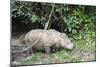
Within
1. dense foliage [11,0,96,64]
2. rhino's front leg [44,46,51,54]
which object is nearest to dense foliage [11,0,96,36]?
dense foliage [11,0,96,64]

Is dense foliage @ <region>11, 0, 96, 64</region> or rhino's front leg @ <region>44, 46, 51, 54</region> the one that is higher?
dense foliage @ <region>11, 0, 96, 64</region>

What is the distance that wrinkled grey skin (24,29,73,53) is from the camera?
2238 mm

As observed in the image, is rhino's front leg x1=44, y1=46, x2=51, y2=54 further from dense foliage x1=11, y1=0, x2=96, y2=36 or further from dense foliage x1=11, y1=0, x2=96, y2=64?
dense foliage x1=11, y1=0, x2=96, y2=36

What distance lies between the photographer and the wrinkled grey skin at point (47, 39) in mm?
2238

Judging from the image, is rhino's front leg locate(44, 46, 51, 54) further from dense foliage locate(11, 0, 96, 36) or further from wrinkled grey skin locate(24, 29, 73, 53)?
dense foliage locate(11, 0, 96, 36)

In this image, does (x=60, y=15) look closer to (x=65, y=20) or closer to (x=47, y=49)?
(x=65, y=20)

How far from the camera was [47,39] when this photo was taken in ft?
7.51

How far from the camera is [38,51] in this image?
7.43 ft

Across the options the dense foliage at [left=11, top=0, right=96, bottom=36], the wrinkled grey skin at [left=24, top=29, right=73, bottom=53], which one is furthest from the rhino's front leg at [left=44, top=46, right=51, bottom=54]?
the dense foliage at [left=11, top=0, right=96, bottom=36]

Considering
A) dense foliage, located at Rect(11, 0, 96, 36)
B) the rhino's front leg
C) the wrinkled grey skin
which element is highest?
dense foliage, located at Rect(11, 0, 96, 36)

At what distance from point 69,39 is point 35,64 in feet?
1.69

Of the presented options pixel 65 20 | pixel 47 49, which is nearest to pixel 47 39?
pixel 47 49
